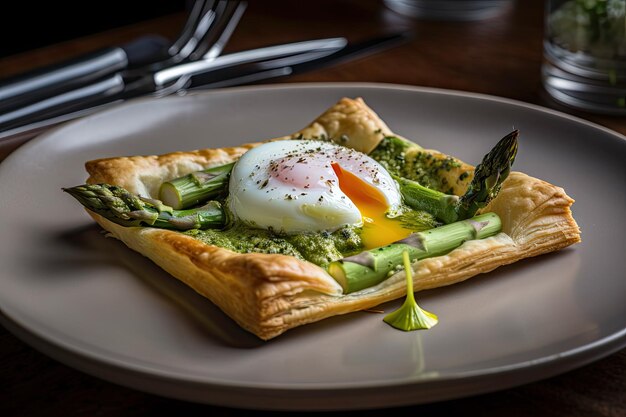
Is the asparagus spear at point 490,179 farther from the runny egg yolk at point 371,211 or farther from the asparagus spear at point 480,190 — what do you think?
the runny egg yolk at point 371,211

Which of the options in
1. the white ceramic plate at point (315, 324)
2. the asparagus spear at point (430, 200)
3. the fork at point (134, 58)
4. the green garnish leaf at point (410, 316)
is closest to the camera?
the white ceramic plate at point (315, 324)

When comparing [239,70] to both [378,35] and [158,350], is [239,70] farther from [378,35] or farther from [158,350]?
[158,350]

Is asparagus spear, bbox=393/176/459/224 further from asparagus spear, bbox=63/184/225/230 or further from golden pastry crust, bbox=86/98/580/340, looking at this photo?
asparagus spear, bbox=63/184/225/230

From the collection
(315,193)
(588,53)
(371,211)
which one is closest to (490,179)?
(371,211)

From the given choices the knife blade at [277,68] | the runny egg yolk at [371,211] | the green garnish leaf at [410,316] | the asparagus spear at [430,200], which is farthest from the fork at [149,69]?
the green garnish leaf at [410,316]

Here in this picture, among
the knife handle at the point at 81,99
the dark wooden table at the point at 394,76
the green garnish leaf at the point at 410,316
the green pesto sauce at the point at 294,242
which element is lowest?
the dark wooden table at the point at 394,76
